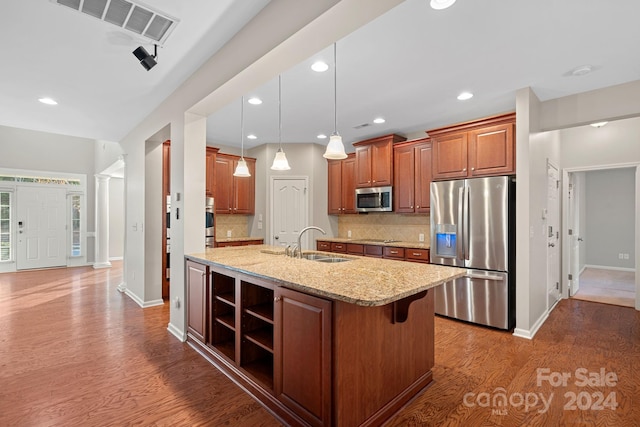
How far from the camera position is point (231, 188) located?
18.7ft

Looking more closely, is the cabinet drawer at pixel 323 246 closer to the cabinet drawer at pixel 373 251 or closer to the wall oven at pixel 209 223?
the cabinet drawer at pixel 373 251

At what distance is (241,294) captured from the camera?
2.44 m

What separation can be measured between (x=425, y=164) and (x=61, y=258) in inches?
348

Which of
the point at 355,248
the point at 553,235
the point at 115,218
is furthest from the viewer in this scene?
the point at 115,218

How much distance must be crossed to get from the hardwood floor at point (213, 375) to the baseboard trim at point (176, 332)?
6 cm

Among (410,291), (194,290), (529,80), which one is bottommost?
(194,290)

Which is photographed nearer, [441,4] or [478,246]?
[441,4]

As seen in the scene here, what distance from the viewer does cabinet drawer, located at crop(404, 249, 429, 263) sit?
4.16 metres

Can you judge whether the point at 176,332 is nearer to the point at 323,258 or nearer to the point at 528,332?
the point at 323,258

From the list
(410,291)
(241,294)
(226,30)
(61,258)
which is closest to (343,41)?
(226,30)

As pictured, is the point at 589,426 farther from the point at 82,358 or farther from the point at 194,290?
the point at 82,358

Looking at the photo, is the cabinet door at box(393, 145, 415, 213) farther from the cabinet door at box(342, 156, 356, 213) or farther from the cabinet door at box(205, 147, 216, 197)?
the cabinet door at box(205, 147, 216, 197)

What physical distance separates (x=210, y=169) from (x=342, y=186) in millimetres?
2316

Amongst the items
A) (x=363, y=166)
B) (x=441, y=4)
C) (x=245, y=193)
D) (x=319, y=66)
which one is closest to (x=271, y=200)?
(x=245, y=193)
